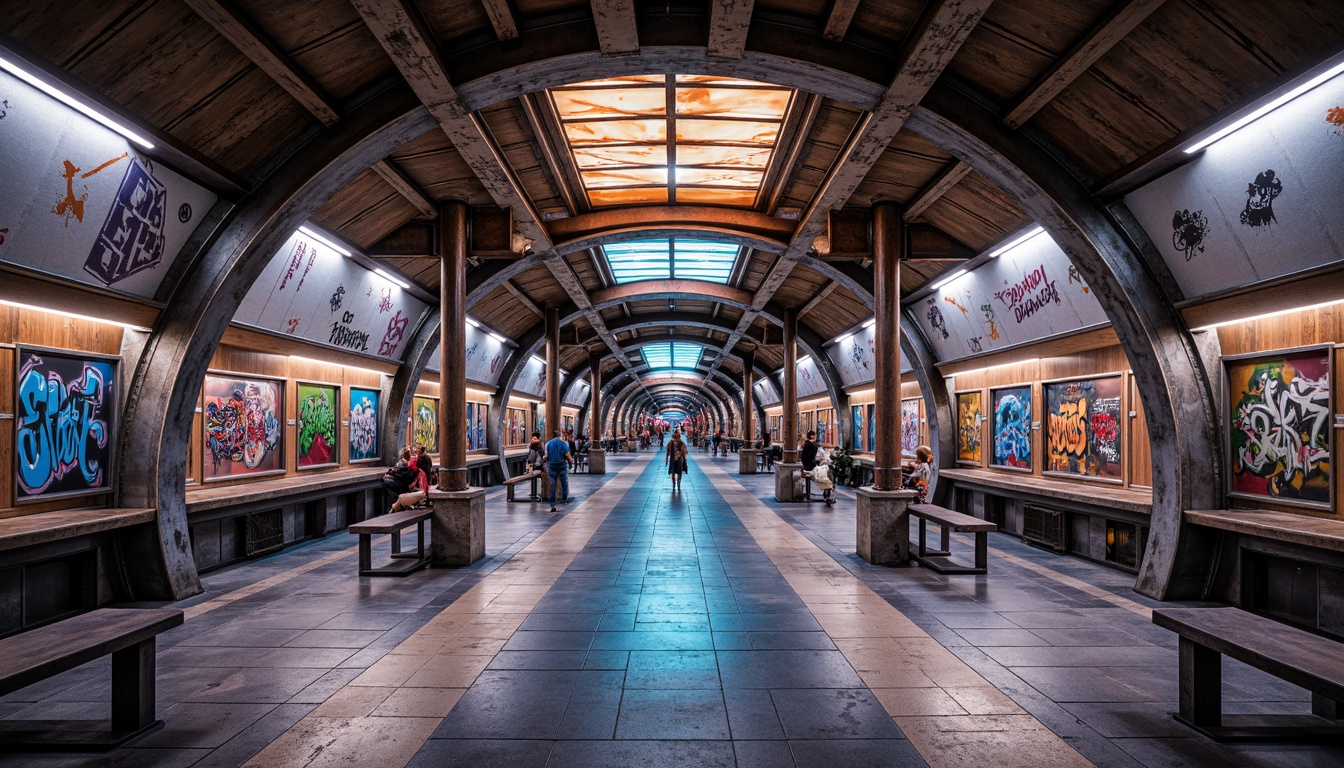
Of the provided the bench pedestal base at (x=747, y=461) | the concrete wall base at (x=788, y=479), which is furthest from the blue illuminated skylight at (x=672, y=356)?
the concrete wall base at (x=788, y=479)

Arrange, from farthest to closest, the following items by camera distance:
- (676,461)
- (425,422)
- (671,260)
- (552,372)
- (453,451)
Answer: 1. (676,461)
2. (552,372)
3. (425,422)
4. (671,260)
5. (453,451)

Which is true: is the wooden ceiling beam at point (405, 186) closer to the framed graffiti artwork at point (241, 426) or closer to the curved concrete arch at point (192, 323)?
the curved concrete arch at point (192, 323)

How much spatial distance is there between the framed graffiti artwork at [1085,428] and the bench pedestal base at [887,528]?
2.83 metres

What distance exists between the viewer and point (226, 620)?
19.4ft

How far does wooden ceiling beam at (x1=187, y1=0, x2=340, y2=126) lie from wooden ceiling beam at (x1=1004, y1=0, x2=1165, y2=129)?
6644mm

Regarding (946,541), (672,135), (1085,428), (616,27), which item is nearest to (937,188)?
(672,135)

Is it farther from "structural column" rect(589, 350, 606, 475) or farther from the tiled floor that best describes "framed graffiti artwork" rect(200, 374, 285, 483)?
"structural column" rect(589, 350, 606, 475)

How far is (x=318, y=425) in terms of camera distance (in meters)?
11.0

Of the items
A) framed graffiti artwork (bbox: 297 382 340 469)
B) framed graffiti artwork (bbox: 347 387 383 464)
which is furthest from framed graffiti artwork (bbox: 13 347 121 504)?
framed graffiti artwork (bbox: 347 387 383 464)

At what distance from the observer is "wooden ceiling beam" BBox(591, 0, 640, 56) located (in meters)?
5.27

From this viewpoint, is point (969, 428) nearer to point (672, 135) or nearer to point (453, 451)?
point (672, 135)

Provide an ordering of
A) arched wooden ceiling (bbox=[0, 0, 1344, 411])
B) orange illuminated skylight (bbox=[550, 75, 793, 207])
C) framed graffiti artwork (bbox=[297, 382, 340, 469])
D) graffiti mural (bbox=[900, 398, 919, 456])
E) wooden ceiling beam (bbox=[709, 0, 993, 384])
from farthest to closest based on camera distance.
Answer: graffiti mural (bbox=[900, 398, 919, 456]), framed graffiti artwork (bbox=[297, 382, 340, 469]), orange illuminated skylight (bbox=[550, 75, 793, 207]), wooden ceiling beam (bbox=[709, 0, 993, 384]), arched wooden ceiling (bbox=[0, 0, 1344, 411])

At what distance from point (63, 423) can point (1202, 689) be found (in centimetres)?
945

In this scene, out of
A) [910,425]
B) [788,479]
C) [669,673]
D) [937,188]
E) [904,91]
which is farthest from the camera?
[910,425]
